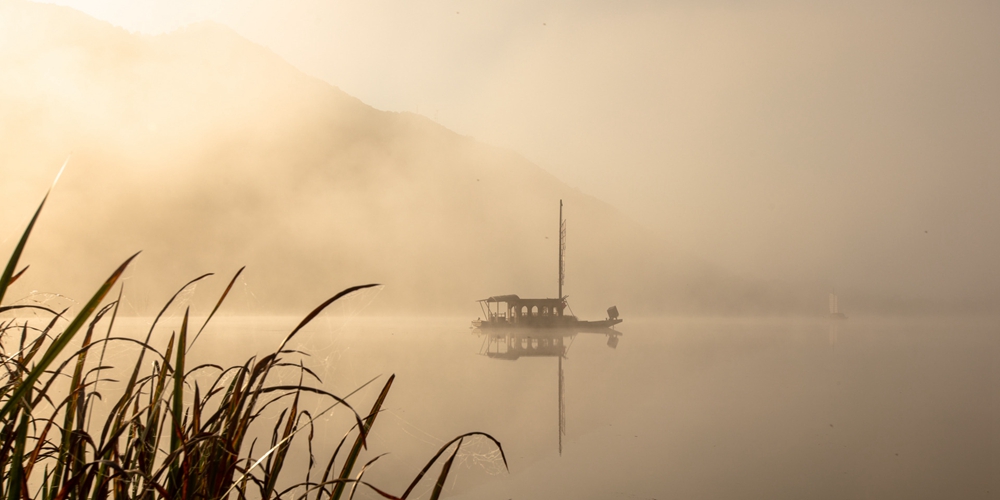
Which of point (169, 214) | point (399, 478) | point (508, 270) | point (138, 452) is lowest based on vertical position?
point (399, 478)

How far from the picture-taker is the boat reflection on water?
45.8 feet

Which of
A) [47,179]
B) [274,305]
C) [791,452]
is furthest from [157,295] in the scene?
[791,452]

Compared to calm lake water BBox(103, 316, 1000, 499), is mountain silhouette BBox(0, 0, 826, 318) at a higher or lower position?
higher

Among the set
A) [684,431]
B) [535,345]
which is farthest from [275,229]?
[684,431]

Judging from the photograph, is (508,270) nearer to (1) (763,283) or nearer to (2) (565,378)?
(1) (763,283)

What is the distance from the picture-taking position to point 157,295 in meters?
114

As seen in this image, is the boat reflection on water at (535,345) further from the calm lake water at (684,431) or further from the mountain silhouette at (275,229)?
the mountain silhouette at (275,229)

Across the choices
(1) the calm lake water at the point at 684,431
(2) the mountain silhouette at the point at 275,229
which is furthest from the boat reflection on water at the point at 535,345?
(2) the mountain silhouette at the point at 275,229

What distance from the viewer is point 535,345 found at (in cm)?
2673

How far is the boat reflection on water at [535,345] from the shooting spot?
14.0m

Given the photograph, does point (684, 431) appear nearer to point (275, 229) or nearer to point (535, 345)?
point (535, 345)

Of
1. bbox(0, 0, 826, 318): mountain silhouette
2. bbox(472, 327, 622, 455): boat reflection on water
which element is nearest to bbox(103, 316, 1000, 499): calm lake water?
bbox(472, 327, 622, 455): boat reflection on water

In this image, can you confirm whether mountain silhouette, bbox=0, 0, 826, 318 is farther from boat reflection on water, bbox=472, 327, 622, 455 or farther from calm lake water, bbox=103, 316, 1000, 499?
calm lake water, bbox=103, 316, 1000, 499

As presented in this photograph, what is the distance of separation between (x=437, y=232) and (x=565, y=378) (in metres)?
167
